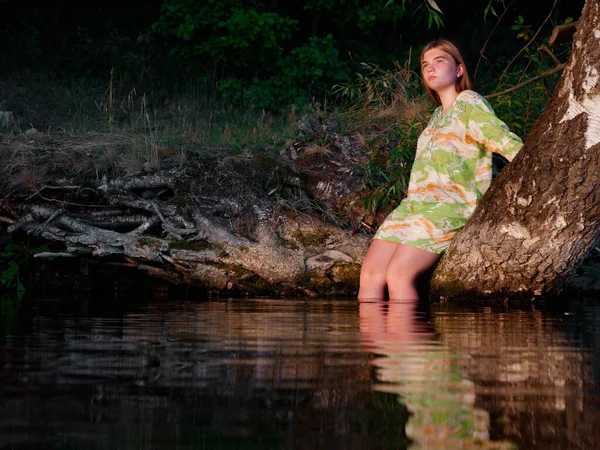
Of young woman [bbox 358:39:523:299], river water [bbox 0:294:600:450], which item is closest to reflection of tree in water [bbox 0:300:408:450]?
river water [bbox 0:294:600:450]

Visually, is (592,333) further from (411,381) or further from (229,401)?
(229,401)

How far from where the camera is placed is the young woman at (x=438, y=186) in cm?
677

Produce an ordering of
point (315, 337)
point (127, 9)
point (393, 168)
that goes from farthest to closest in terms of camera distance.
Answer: point (127, 9) → point (393, 168) → point (315, 337)

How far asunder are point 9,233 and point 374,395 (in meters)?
6.57

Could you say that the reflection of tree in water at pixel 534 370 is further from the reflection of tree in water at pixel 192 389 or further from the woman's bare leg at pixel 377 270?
the woman's bare leg at pixel 377 270

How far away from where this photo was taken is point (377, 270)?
277 inches

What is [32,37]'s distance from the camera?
62.5ft

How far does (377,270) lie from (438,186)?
0.77m

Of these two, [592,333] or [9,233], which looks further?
[9,233]

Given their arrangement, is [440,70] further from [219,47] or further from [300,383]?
[219,47]

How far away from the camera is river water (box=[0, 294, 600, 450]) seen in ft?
7.39

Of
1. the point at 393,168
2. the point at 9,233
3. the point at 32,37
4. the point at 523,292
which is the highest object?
the point at 32,37

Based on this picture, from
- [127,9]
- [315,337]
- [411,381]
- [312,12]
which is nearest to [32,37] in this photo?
[127,9]

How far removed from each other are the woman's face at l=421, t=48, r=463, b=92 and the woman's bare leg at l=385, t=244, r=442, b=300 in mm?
1220
